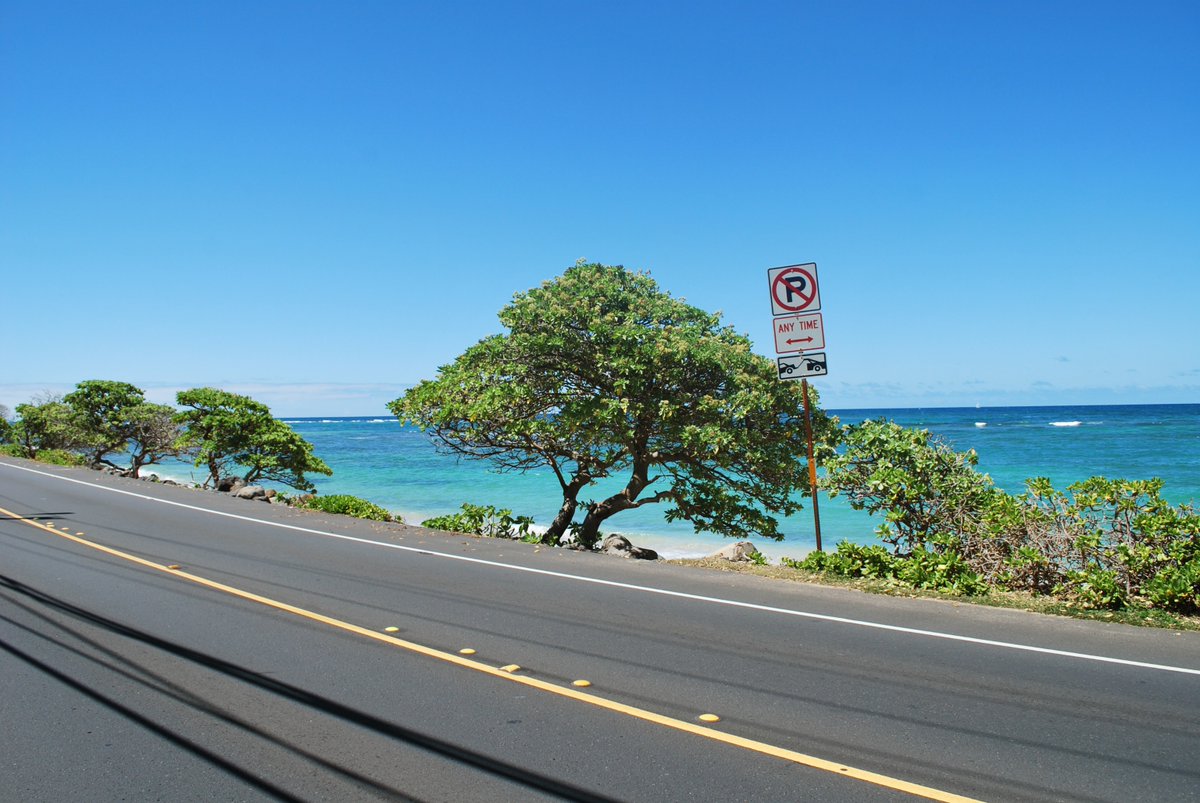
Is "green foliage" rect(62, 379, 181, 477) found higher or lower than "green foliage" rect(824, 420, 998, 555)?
higher

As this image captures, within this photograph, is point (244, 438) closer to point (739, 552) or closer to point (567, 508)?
point (567, 508)

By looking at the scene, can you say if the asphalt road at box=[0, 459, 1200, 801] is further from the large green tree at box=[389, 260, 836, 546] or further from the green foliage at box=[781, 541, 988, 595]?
the large green tree at box=[389, 260, 836, 546]

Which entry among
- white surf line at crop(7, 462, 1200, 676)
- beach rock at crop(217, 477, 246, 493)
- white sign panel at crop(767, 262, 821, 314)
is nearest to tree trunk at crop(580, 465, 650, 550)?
white surf line at crop(7, 462, 1200, 676)

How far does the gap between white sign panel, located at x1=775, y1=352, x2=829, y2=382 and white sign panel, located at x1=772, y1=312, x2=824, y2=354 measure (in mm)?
86

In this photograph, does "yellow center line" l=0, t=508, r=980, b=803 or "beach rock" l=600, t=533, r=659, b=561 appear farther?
"beach rock" l=600, t=533, r=659, b=561

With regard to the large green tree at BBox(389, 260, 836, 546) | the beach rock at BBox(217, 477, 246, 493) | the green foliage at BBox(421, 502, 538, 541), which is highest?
the large green tree at BBox(389, 260, 836, 546)

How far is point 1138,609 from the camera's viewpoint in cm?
769

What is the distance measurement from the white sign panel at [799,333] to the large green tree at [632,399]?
5.98 feet

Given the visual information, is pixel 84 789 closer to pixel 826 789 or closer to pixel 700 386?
pixel 826 789

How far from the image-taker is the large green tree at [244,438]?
84.6 feet

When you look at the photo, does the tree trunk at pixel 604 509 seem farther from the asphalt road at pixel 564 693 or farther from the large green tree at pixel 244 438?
the large green tree at pixel 244 438

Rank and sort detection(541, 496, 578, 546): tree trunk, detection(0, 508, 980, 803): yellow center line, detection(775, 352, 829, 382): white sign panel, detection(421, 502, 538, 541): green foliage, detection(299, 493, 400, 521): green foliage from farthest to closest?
detection(299, 493, 400, 521): green foliage
detection(541, 496, 578, 546): tree trunk
detection(421, 502, 538, 541): green foliage
detection(775, 352, 829, 382): white sign panel
detection(0, 508, 980, 803): yellow center line

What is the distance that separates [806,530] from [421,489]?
2167cm

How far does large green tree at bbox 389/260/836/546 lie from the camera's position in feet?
41.9
